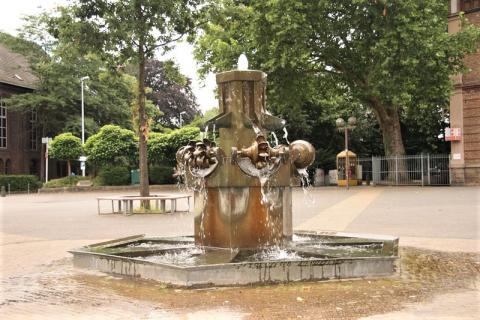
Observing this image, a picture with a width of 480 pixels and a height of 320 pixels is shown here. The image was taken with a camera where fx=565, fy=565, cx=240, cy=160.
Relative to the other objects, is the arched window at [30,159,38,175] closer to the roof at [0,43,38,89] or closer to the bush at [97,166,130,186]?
the roof at [0,43,38,89]

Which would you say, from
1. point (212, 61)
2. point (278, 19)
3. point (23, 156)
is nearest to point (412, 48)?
point (278, 19)

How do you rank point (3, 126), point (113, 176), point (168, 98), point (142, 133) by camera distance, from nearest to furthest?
point (142, 133), point (113, 176), point (3, 126), point (168, 98)

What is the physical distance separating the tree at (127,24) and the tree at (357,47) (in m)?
7.17

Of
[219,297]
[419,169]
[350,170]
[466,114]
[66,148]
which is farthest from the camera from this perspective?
[66,148]

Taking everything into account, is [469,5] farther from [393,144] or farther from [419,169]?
[419,169]

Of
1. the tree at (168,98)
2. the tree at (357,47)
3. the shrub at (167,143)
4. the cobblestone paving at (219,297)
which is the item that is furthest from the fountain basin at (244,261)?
the tree at (168,98)

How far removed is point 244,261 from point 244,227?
110 cm

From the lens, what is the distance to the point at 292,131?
3988cm

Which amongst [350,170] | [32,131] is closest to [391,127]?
[350,170]

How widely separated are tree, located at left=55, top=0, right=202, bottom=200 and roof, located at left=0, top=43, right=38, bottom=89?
1531 inches

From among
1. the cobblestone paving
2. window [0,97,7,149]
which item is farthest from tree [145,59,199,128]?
the cobblestone paving

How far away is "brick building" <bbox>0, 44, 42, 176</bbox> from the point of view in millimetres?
56219

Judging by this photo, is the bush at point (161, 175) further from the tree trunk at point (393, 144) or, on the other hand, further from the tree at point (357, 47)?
the tree trunk at point (393, 144)

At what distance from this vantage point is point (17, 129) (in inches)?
2270
